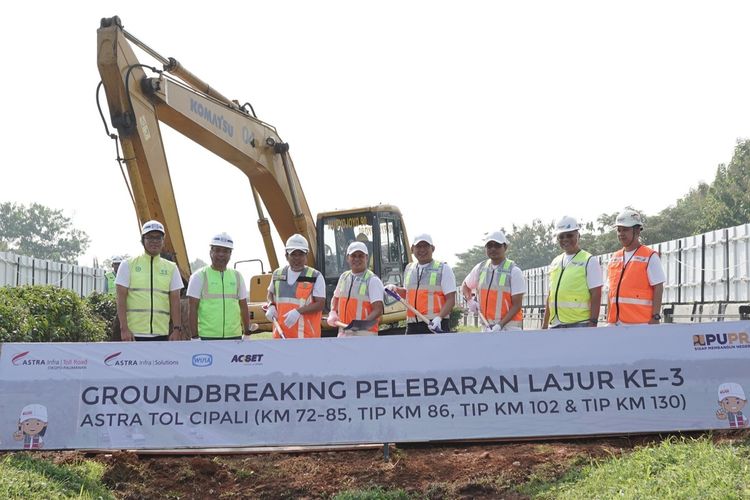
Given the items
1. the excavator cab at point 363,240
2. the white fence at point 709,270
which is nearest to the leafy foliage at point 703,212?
the white fence at point 709,270

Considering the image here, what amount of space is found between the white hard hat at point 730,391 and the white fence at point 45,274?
14.5 metres

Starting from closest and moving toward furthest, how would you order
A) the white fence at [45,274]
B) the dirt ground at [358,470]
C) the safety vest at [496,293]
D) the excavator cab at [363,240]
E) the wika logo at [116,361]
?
the dirt ground at [358,470]
the wika logo at [116,361]
the safety vest at [496,293]
the excavator cab at [363,240]
the white fence at [45,274]

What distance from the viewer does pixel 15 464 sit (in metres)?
6.26

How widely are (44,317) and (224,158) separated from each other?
488 cm

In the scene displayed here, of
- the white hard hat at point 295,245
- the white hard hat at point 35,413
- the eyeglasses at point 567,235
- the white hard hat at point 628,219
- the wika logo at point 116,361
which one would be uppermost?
the white hard hat at point 628,219

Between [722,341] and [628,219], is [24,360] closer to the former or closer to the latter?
[628,219]

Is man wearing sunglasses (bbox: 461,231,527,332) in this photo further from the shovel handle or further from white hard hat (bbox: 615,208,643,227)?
white hard hat (bbox: 615,208,643,227)

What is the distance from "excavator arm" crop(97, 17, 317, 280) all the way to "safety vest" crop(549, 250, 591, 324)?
565 centimetres

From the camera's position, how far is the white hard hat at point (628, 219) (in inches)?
301

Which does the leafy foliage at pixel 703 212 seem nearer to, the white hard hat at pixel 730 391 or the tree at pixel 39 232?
the white hard hat at pixel 730 391

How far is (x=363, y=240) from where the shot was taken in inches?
588

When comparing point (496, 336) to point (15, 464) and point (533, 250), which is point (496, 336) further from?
point (533, 250)

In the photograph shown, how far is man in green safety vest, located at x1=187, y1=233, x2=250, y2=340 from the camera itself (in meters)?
7.80

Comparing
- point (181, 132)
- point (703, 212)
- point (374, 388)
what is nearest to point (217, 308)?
point (374, 388)
